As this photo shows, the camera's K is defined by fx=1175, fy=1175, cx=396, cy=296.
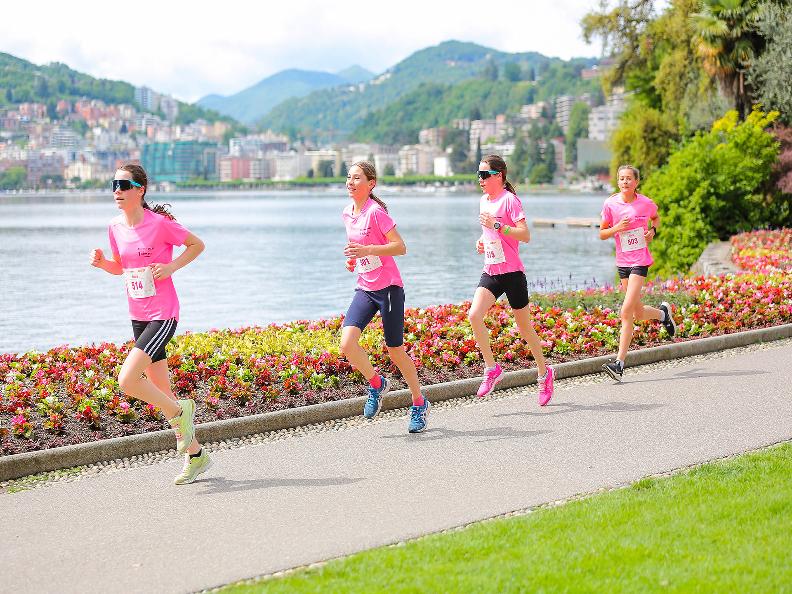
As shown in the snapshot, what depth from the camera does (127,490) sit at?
689 centimetres

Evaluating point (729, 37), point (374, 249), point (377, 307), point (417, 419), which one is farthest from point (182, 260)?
point (729, 37)

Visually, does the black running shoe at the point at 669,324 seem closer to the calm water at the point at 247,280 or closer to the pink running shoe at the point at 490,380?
the pink running shoe at the point at 490,380

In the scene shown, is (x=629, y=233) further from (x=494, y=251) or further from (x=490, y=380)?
(x=490, y=380)

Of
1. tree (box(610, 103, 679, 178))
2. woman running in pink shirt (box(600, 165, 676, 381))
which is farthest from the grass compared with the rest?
tree (box(610, 103, 679, 178))

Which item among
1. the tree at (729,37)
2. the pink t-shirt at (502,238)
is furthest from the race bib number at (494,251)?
the tree at (729,37)

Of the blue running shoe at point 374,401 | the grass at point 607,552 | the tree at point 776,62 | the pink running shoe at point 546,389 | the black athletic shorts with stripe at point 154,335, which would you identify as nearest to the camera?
the grass at point 607,552

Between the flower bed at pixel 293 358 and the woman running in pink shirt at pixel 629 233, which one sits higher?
the woman running in pink shirt at pixel 629 233

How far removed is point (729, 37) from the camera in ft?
109

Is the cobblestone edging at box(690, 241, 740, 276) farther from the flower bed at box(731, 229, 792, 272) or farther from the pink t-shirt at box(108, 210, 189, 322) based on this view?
the pink t-shirt at box(108, 210, 189, 322)

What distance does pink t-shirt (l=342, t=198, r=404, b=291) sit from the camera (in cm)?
813

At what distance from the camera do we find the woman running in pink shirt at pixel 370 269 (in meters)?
8.09

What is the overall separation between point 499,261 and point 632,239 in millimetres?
2028

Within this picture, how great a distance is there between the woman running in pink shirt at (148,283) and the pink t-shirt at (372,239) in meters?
1.36

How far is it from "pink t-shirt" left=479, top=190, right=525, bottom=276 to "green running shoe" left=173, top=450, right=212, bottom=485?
112 inches
